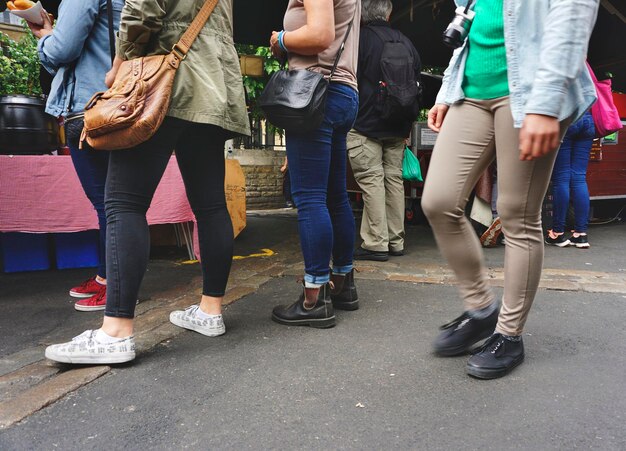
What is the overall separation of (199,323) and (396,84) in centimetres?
272

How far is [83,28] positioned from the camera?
2.60 m

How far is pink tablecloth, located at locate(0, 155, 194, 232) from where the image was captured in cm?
358

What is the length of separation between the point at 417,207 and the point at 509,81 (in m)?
5.35

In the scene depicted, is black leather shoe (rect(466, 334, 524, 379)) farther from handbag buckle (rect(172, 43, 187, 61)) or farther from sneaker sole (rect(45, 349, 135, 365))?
handbag buckle (rect(172, 43, 187, 61))

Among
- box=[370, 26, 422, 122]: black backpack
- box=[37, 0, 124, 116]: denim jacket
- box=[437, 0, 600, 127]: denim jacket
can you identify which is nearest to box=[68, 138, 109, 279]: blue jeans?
box=[37, 0, 124, 116]: denim jacket

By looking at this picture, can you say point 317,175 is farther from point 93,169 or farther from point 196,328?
point 93,169

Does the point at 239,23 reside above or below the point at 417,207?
above

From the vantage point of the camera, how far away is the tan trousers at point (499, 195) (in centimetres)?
184

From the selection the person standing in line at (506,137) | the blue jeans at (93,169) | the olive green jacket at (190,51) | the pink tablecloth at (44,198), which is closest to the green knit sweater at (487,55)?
the person standing in line at (506,137)

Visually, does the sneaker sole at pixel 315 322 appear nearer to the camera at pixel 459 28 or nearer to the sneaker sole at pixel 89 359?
the sneaker sole at pixel 89 359

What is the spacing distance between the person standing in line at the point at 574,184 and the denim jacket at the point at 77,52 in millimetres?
4168

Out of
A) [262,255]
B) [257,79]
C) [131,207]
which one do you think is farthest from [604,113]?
[257,79]

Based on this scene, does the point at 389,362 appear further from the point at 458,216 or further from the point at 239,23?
the point at 239,23

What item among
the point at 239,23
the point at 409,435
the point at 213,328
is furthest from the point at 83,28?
the point at 239,23
